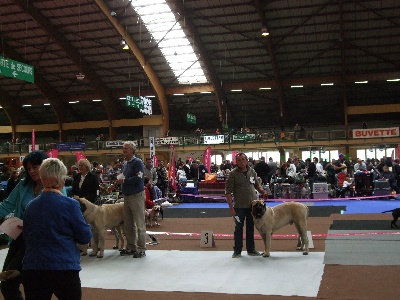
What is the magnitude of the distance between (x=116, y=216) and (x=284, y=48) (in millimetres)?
24309

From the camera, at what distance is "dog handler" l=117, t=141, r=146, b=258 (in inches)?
283

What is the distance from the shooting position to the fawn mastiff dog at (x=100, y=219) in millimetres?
7105

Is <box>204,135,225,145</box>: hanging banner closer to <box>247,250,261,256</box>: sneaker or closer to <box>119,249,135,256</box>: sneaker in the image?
<box>119,249,135,256</box>: sneaker

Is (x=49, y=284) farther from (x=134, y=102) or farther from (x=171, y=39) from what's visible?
(x=171, y=39)

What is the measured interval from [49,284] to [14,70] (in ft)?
48.4

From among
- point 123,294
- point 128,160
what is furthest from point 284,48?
point 123,294

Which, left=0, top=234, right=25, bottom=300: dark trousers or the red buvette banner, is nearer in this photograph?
left=0, top=234, right=25, bottom=300: dark trousers

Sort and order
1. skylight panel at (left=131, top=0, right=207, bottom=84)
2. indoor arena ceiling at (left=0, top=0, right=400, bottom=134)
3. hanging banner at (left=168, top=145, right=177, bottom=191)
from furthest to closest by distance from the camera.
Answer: skylight panel at (left=131, top=0, right=207, bottom=84) < indoor arena ceiling at (left=0, top=0, right=400, bottom=134) < hanging banner at (left=168, top=145, right=177, bottom=191)

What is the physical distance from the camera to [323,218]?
1185 cm

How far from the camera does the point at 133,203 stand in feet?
23.7

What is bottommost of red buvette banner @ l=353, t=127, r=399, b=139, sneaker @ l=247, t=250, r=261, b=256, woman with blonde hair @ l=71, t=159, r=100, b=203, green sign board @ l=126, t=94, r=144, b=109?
sneaker @ l=247, t=250, r=261, b=256

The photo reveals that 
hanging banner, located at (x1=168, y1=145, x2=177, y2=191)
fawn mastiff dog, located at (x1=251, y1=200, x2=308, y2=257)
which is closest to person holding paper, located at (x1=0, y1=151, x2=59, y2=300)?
fawn mastiff dog, located at (x1=251, y1=200, x2=308, y2=257)

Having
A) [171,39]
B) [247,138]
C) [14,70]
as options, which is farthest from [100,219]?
[247,138]

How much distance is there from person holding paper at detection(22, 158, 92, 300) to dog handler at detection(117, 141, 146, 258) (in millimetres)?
4303
